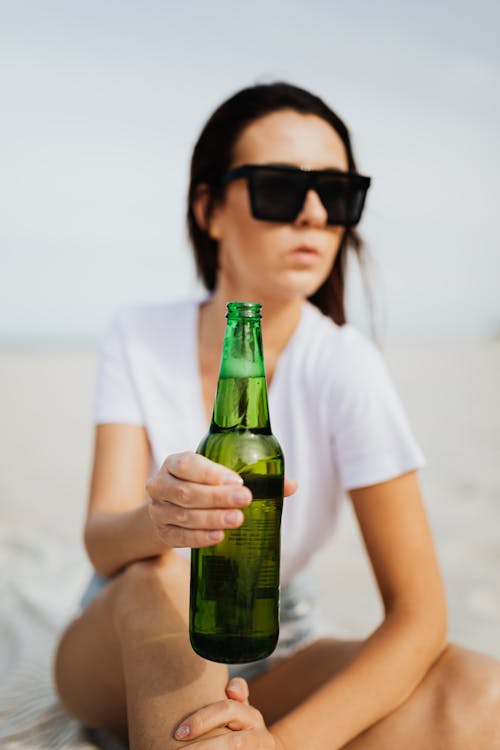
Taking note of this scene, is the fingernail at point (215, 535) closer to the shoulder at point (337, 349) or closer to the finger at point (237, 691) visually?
the finger at point (237, 691)

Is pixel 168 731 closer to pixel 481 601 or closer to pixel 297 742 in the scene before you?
pixel 297 742

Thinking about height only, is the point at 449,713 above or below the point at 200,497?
below

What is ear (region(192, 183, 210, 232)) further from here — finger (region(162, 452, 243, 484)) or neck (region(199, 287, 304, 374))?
finger (region(162, 452, 243, 484))

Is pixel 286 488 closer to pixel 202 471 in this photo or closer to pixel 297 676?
pixel 202 471

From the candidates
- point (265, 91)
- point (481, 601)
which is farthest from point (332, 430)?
point (481, 601)

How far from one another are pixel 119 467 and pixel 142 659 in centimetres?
67

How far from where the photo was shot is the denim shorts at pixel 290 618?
253 cm

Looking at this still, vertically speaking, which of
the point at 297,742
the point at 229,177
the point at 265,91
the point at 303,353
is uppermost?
the point at 265,91

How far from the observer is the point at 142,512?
6.49 feet

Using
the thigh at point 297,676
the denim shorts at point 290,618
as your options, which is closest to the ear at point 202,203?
the denim shorts at point 290,618

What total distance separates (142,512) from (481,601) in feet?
9.01

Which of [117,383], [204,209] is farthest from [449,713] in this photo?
[204,209]

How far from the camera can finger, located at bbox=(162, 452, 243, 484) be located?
1497mm

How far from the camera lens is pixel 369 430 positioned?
7.55ft
